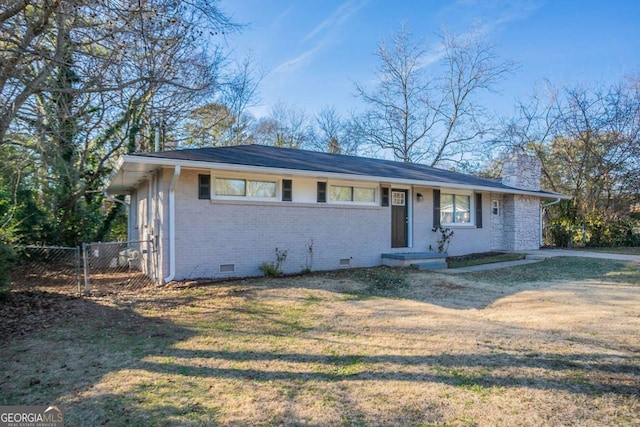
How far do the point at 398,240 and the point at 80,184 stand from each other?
40.0ft

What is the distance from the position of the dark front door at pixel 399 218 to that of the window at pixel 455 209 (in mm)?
1718

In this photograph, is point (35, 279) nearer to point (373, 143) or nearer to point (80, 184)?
point (80, 184)

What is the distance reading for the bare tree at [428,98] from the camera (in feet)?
83.5

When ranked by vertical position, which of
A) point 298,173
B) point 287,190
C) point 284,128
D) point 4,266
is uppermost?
point 284,128

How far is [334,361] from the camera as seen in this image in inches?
154

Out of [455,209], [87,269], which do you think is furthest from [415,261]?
[87,269]

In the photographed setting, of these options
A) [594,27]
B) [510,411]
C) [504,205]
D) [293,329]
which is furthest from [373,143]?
[510,411]

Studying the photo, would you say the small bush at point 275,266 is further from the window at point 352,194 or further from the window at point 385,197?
the window at point 385,197

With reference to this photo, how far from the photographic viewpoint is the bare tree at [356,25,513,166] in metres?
25.4

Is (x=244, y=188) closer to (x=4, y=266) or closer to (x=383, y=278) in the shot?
(x=383, y=278)

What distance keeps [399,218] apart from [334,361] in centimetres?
825

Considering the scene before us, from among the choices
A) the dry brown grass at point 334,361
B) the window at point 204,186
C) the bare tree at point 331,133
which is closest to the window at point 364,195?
the window at point 204,186

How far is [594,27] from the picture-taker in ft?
41.4

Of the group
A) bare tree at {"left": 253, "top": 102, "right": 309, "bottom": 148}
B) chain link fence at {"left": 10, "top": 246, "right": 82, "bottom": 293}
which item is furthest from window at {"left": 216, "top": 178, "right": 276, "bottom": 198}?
bare tree at {"left": 253, "top": 102, "right": 309, "bottom": 148}
